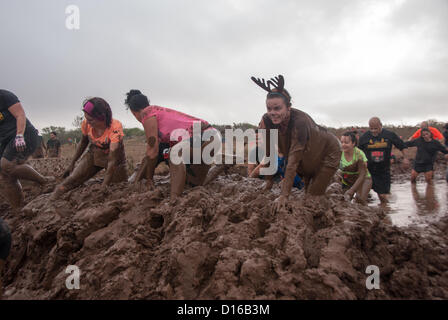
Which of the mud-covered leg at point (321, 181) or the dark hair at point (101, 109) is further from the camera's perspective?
the dark hair at point (101, 109)

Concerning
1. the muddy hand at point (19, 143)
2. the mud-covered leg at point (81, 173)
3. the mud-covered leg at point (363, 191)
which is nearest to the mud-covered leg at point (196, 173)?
the mud-covered leg at point (81, 173)

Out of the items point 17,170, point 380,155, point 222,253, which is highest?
point 380,155

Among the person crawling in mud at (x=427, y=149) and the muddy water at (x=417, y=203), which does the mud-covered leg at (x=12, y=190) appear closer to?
the muddy water at (x=417, y=203)

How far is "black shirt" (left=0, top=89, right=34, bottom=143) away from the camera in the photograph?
12.2 feet

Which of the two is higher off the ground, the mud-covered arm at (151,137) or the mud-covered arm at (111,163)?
the mud-covered arm at (151,137)

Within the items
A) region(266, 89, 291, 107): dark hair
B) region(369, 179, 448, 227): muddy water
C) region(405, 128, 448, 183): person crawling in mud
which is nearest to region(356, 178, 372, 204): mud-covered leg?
region(369, 179, 448, 227): muddy water

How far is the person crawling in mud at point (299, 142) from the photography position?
2.78 meters

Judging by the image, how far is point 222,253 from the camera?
1.89 m

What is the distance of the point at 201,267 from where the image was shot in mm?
1881

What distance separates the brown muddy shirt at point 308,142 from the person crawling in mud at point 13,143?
3131 mm

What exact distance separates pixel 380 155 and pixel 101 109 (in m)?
4.82

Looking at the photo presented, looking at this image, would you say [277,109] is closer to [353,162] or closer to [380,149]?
[353,162]

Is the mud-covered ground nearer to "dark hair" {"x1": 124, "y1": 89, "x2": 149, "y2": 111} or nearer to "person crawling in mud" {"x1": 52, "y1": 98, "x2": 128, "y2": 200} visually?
"person crawling in mud" {"x1": 52, "y1": 98, "x2": 128, "y2": 200}
